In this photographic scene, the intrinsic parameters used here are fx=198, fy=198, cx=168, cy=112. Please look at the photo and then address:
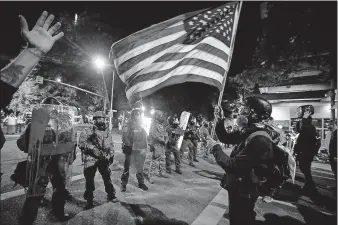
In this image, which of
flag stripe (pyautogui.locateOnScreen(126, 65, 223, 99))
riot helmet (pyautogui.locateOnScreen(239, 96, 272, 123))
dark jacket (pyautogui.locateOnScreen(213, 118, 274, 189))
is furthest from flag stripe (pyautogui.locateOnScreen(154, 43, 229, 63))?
dark jacket (pyautogui.locateOnScreen(213, 118, 274, 189))

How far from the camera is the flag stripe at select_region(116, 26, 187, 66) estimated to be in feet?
11.8

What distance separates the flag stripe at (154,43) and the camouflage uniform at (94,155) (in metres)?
1.88

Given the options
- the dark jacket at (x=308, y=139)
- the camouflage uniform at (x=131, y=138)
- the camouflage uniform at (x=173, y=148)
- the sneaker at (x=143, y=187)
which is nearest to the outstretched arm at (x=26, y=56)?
the camouflage uniform at (x=131, y=138)

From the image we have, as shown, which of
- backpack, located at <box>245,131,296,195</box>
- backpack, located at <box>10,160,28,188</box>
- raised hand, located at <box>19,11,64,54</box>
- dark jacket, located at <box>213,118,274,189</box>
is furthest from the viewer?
backpack, located at <box>10,160,28,188</box>

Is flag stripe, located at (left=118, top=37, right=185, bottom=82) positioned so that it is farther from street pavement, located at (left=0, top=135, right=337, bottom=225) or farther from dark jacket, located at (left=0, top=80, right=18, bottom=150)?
street pavement, located at (left=0, top=135, right=337, bottom=225)

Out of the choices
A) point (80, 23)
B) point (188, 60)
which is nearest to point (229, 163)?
point (188, 60)

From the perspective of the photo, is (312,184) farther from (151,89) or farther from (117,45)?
(117,45)

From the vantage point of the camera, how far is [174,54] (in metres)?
3.71

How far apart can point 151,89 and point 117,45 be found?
103 cm

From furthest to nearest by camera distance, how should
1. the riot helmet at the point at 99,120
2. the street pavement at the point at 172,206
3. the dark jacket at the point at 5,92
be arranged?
the riot helmet at the point at 99,120 < the street pavement at the point at 172,206 < the dark jacket at the point at 5,92

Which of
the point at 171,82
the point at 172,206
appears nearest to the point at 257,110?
the point at 171,82

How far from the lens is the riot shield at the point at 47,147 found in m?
3.34

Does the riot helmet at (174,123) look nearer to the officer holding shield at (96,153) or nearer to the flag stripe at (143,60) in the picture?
the officer holding shield at (96,153)

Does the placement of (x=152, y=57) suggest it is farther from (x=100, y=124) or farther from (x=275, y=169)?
(x=275, y=169)
